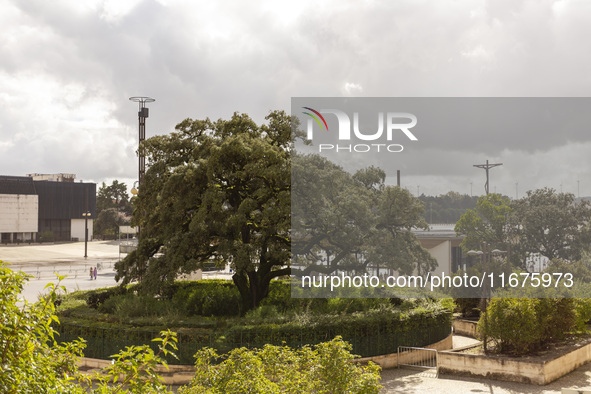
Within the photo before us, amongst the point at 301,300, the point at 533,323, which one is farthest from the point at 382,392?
the point at 301,300

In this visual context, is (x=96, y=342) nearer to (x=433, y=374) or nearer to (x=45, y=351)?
(x=433, y=374)

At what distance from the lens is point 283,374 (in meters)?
9.41

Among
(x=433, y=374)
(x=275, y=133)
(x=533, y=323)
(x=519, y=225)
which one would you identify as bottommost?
(x=433, y=374)

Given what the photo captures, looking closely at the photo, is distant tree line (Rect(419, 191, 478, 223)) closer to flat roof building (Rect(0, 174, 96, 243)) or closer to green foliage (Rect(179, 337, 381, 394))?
green foliage (Rect(179, 337, 381, 394))

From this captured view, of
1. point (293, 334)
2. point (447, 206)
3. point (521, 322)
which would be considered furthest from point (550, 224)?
point (293, 334)

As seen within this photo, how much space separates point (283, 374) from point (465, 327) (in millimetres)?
17195

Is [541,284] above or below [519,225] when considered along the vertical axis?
below

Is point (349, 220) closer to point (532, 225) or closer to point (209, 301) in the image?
point (209, 301)

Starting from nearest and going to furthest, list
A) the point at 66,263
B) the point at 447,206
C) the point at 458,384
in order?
the point at 458,384, the point at 447,206, the point at 66,263

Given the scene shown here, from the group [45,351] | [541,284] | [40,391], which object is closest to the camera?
[40,391]

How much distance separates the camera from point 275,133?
23844 mm

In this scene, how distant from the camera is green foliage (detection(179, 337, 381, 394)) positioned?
25.4 feet

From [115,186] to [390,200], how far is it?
110 meters

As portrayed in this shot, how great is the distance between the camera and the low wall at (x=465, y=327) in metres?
24.2
